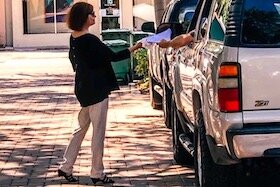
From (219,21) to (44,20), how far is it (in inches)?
980

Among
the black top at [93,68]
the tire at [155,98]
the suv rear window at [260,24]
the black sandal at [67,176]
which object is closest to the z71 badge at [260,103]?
the suv rear window at [260,24]

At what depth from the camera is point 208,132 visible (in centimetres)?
655

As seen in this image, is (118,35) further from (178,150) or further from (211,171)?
(211,171)

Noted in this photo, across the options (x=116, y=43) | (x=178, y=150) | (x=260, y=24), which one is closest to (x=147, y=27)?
(x=178, y=150)

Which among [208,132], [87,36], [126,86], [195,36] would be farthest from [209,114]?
[126,86]

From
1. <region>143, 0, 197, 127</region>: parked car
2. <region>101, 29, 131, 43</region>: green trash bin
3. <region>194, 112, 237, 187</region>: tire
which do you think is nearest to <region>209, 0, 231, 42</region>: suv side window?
<region>194, 112, 237, 187</region>: tire

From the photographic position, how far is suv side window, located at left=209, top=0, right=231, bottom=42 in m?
6.31

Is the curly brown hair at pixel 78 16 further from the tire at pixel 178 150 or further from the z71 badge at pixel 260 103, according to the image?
the z71 badge at pixel 260 103

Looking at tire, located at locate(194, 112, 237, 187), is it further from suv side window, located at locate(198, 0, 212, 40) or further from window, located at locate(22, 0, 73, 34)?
window, located at locate(22, 0, 73, 34)

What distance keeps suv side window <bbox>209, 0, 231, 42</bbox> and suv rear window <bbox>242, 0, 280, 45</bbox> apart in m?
0.22

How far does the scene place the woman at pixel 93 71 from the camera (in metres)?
7.87

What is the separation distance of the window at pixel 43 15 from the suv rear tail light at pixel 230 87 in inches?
990

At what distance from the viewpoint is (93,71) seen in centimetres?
794

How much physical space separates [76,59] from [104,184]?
1.32 m
